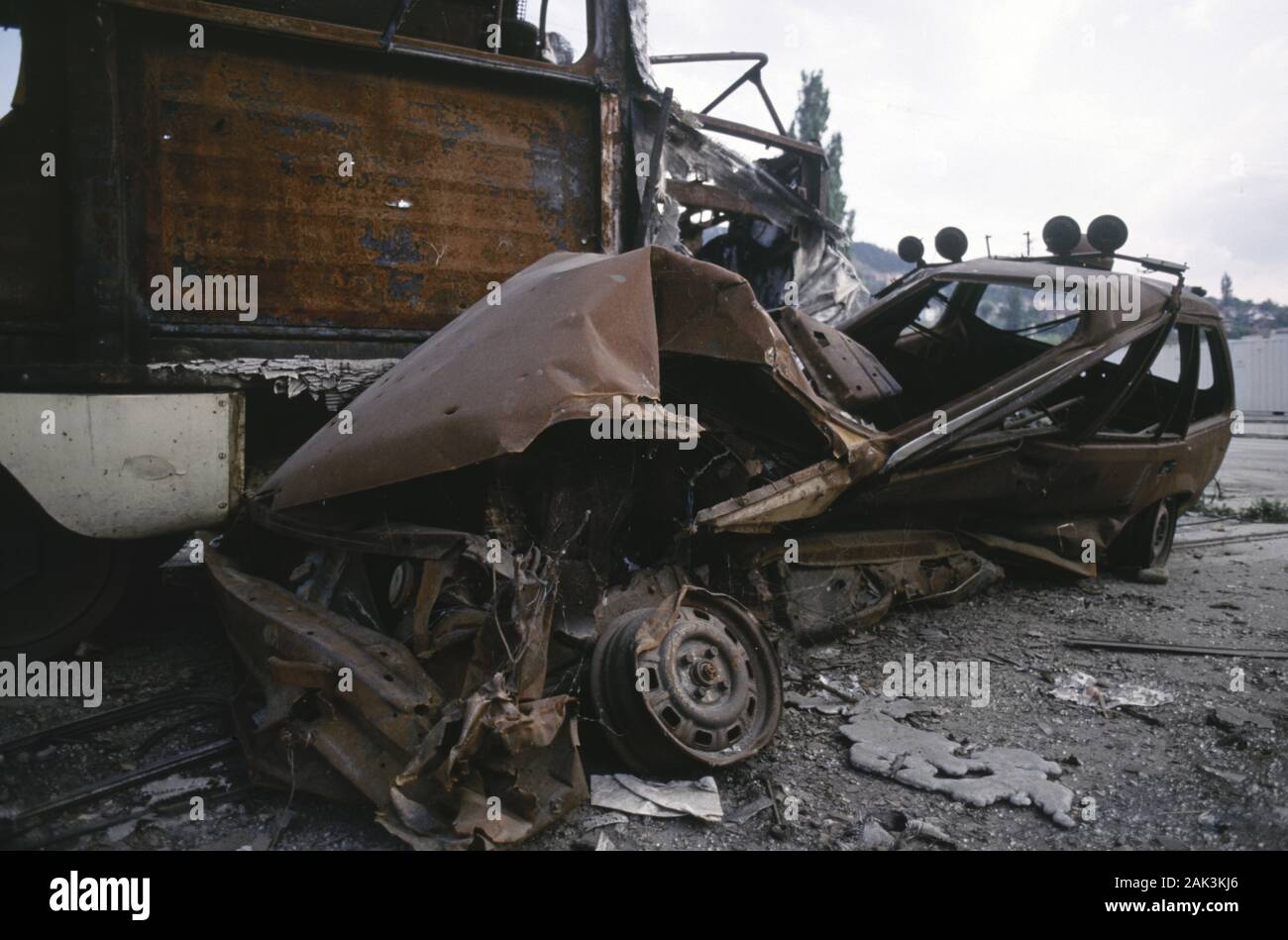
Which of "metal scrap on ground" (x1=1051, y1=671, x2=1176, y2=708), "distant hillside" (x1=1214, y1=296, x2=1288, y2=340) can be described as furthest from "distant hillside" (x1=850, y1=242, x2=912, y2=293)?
"metal scrap on ground" (x1=1051, y1=671, x2=1176, y2=708)

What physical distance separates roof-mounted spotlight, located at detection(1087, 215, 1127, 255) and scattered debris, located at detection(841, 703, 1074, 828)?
9.69ft

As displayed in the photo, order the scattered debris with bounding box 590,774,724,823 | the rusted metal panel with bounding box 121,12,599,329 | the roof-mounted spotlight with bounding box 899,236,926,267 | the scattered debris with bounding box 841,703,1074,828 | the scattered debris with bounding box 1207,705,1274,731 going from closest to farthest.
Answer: the scattered debris with bounding box 590,774,724,823
the scattered debris with bounding box 841,703,1074,828
the scattered debris with bounding box 1207,705,1274,731
the rusted metal panel with bounding box 121,12,599,329
the roof-mounted spotlight with bounding box 899,236,926,267

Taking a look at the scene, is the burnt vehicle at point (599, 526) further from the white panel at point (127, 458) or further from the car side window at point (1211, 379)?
the car side window at point (1211, 379)

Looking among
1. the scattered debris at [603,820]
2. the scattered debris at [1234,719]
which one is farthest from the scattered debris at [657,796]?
the scattered debris at [1234,719]

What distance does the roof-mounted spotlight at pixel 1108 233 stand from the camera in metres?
4.43

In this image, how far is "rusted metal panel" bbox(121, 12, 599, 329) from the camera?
3.65 meters

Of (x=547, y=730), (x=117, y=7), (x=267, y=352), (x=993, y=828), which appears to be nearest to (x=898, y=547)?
(x=993, y=828)

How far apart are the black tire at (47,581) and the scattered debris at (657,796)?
261cm

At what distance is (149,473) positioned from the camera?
329cm

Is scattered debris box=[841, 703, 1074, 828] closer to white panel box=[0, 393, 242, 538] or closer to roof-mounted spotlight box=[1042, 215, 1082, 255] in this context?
white panel box=[0, 393, 242, 538]

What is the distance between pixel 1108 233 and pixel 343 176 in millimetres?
3856

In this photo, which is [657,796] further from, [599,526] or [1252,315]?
[1252,315]
